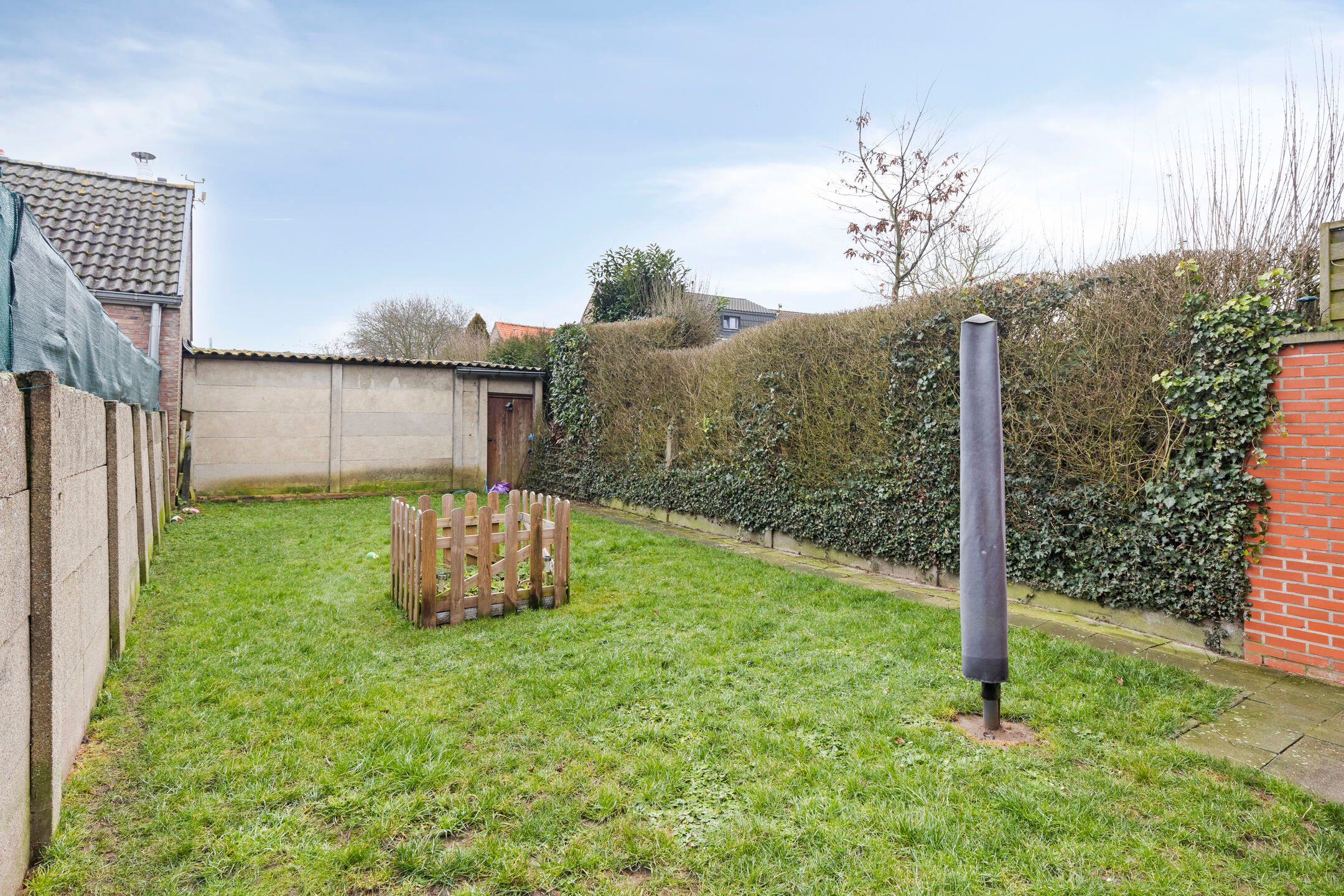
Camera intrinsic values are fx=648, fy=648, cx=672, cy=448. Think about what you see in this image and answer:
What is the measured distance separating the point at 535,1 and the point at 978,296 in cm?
596

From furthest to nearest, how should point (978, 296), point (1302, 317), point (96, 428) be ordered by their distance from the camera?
point (978, 296)
point (1302, 317)
point (96, 428)

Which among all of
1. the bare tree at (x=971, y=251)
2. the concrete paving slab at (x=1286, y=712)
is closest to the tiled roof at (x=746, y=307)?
the bare tree at (x=971, y=251)

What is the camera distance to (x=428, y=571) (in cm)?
481

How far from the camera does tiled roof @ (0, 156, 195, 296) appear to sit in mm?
10930

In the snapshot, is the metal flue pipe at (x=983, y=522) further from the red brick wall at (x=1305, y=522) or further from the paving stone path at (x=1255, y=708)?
the red brick wall at (x=1305, y=522)

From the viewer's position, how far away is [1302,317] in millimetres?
4051

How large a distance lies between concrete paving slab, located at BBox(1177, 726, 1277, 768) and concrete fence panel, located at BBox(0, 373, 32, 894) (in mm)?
4513

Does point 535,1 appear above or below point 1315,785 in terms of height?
above

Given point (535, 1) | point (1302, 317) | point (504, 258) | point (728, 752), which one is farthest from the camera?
point (504, 258)

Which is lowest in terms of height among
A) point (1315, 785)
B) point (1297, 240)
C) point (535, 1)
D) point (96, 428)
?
point (1315, 785)

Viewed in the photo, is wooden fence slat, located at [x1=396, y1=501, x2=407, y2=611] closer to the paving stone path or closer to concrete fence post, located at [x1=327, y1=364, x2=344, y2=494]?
the paving stone path

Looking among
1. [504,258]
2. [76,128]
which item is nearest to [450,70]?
[76,128]

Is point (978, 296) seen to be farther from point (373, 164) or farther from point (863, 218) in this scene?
point (373, 164)

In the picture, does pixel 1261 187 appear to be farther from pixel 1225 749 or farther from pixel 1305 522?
pixel 1225 749
